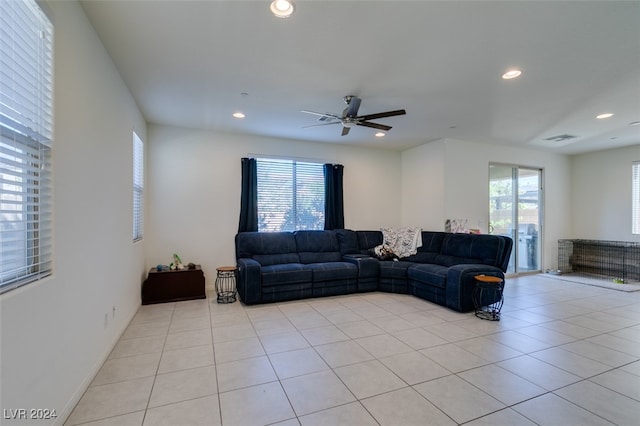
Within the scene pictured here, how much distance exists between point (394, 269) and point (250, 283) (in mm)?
2363

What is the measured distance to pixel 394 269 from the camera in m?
4.84

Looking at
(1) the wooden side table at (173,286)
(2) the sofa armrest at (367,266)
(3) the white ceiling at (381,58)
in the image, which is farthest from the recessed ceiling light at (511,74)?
(1) the wooden side table at (173,286)

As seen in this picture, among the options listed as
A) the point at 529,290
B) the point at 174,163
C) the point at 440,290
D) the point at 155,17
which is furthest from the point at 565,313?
the point at 174,163

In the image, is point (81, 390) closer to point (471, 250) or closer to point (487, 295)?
point (487, 295)

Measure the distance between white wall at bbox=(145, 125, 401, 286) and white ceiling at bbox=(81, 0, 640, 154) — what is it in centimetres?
50

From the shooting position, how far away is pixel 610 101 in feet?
12.0

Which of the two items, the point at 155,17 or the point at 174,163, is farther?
the point at 174,163

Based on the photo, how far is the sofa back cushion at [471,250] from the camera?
14.2ft

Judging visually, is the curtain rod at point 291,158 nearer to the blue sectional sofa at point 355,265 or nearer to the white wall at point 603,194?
the blue sectional sofa at point 355,265

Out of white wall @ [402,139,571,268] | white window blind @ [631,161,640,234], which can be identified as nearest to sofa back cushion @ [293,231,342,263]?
white wall @ [402,139,571,268]

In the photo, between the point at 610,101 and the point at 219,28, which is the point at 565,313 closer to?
the point at 610,101

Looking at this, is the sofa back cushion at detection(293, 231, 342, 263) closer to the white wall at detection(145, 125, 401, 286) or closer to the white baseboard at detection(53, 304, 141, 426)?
the white wall at detection(145, 125, 401, 286)

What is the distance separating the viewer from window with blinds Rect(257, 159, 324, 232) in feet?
17.6

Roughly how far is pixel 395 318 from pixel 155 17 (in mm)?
3852
